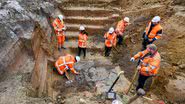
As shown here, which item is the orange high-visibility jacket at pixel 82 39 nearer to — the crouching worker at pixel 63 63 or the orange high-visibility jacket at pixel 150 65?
the crouching worker at pixel 63 63

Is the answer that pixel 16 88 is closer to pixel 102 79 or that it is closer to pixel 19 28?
pixel 19 28

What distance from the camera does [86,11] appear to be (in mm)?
10250

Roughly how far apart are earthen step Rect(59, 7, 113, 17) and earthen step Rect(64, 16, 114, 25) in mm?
279

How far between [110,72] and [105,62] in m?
0.95

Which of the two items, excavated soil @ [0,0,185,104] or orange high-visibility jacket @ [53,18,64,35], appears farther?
orange high-visibility jacket @ [53,18,64,35]

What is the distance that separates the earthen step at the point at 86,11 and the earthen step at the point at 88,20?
28 centimetres

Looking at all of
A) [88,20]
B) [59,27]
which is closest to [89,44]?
[88,20]

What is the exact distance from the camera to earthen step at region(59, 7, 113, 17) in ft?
33.1

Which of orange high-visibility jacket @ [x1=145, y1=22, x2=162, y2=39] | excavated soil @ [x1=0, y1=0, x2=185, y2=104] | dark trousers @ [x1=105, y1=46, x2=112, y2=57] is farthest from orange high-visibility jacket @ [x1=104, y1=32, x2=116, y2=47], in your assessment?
orange high-visibility jacket @ [x1=145, y1=22, x2=162, y2=39]

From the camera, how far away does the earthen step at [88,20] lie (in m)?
9.98

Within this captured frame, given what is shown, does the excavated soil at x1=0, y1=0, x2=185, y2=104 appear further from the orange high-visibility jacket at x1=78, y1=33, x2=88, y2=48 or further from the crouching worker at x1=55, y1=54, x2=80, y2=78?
the orange high-visibility jacket at x1=78, y1=33, x2=88, y2=48

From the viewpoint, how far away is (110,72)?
7207 mm

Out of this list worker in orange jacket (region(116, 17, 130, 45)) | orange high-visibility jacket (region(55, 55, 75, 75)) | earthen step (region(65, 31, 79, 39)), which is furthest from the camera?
earthen step (region(65, 31, 79, 39))

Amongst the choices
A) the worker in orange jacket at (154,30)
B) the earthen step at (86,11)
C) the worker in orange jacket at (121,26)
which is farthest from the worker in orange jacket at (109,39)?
the earthen step at (86,11)
